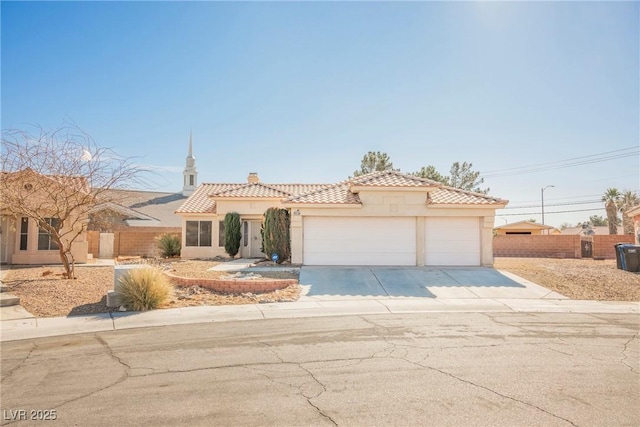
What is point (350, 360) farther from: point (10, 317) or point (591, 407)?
point (10, 317)

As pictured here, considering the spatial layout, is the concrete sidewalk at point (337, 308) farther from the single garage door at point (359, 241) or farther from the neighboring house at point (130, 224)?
the neighboring house at point (130, 224)

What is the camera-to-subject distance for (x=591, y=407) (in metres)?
4.86

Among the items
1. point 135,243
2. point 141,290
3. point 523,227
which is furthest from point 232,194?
point 523,227

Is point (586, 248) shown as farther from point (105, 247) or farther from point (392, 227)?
point (105, 247)

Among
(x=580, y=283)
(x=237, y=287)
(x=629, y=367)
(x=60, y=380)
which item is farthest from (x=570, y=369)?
(x=580, y=283)

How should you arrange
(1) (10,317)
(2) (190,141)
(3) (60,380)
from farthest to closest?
(2) (190,141)
(1) (10,317)
(3) (60,380)

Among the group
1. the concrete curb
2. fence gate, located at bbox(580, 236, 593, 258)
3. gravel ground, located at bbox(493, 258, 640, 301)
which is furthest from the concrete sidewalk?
fence gate, located at bbox(580, 236, 593, 258)

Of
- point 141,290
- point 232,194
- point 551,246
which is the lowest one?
point 141,290

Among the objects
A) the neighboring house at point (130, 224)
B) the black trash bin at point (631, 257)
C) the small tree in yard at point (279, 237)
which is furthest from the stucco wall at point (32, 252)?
the black trash bin at point (631, 257)

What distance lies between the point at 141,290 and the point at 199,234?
46.4ft

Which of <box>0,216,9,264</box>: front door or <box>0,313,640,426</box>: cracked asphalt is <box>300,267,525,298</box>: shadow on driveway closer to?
<box>0,313,640,426</box>: cracked asphalt

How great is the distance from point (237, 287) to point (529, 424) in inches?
388

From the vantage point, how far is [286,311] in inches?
422

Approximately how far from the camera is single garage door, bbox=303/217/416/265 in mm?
18234
